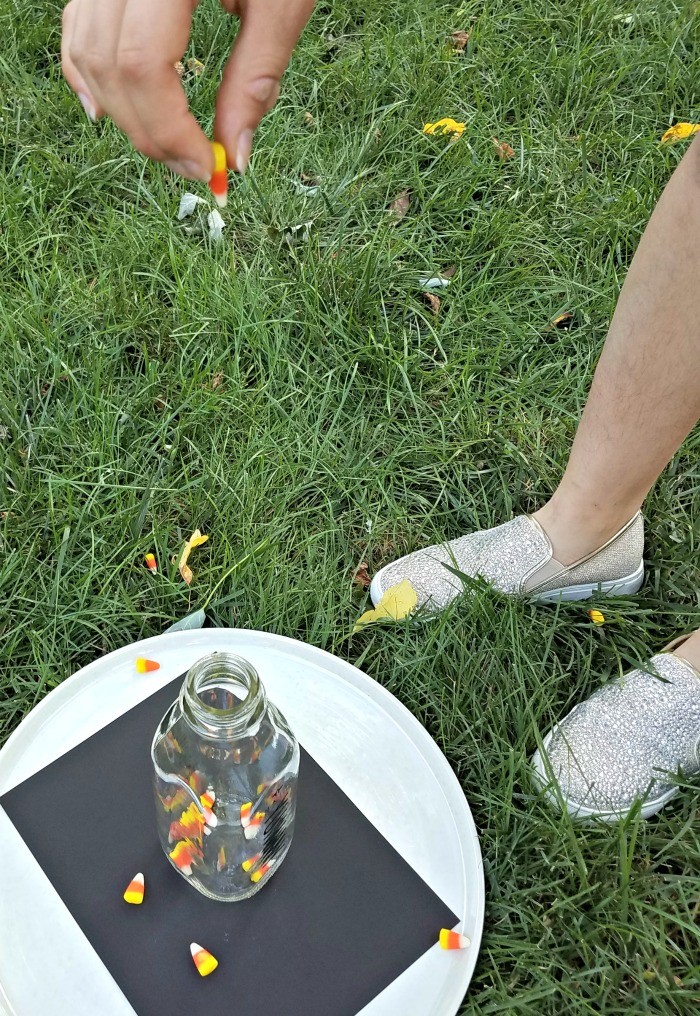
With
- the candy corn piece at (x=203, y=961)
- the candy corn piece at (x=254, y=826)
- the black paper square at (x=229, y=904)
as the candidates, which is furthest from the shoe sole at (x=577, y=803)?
the candy corn piece at (x=203, y=961)

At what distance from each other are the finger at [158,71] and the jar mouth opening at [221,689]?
0.71 metres

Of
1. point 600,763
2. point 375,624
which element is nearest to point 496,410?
point 375,624

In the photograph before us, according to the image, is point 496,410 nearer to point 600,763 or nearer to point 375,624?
point 375,624

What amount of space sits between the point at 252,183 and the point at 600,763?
6.35 ft

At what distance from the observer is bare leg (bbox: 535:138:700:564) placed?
1.49 metres

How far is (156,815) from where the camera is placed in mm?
1532

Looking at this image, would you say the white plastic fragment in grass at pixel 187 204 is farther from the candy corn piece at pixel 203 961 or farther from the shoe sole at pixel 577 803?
the candy corn piece at pixel 203 961

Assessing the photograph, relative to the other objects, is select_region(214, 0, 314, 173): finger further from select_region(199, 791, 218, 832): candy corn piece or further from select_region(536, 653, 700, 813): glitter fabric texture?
select_region(536, 653, 700, 813): glitter fabric texture

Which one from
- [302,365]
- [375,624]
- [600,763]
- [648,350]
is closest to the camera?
[648,350]

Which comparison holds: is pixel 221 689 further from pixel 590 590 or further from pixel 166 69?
pixel 590 590

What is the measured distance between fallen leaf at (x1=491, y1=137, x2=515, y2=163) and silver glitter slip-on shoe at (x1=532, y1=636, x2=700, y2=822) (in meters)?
1.82

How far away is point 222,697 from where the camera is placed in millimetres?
1381

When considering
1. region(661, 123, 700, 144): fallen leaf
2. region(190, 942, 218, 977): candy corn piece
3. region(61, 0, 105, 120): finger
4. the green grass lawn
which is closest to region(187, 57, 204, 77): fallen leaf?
the green grass lawn

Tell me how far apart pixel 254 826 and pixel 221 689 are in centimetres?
24
